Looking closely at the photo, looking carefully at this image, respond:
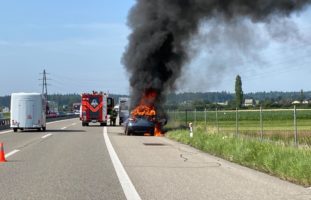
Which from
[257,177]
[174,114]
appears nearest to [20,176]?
[257,177]

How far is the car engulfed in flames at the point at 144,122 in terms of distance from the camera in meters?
33.2

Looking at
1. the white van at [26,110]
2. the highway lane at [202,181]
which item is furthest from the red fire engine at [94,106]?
the highway lane at [202,181]

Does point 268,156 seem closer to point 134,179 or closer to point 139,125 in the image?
point 134,179

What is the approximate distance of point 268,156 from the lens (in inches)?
581

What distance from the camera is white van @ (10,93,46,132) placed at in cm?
3772

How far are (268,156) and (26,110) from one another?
25690mm

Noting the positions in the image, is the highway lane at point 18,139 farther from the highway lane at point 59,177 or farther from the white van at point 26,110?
the highway lane at point 59,177

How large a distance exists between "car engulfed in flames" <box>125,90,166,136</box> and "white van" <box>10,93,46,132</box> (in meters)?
7.11

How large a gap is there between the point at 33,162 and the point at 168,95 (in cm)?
2479

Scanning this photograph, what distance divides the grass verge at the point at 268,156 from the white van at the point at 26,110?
18.1m

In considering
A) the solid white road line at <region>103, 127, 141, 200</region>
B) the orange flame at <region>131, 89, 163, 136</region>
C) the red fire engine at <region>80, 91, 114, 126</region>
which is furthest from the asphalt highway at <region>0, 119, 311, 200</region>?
the red fire engine at <region>80, 91, 114, 126</region>

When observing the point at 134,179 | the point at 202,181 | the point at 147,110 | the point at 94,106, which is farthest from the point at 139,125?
the point at 202,181

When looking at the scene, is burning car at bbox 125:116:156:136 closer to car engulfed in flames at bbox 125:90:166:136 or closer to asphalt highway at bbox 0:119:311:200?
car engulfed in flames at bbox 125:90:166:136

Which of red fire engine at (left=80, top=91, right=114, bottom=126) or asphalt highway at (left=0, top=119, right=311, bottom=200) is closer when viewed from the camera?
asphalt highway at (left=0, top=119, right=311, bottom=200)
